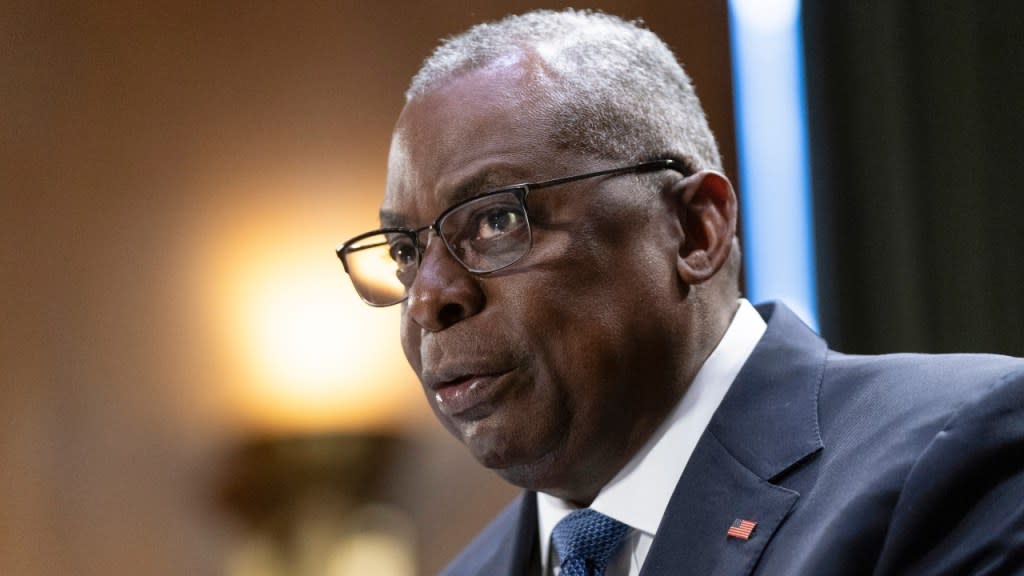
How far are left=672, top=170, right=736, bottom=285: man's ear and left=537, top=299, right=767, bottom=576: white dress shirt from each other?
13 centimetres

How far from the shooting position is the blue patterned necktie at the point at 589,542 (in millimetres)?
1697

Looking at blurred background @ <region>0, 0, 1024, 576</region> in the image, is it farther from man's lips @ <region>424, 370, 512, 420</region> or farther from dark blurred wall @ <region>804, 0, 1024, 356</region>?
man's lips @ <region>424, 370, 512, 420</region>

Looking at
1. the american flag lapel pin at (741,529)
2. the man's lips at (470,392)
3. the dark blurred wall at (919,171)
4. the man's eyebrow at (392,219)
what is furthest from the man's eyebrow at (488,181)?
the dark blurred wall at (919,171)

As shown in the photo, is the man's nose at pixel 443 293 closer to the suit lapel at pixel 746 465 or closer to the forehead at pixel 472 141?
the forehead at pixel 472 141

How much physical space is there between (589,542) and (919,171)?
4.90 ft

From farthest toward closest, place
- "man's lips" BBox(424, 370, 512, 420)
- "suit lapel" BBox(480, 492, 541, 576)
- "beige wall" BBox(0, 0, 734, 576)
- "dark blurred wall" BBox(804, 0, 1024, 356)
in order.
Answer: "beige wall" BBox(0, 0, 734, 576) < "dark blurred wall" BBox(804, 0, 1024, 356) < "suit lapel" BBox(480, 492, 541, 576) < "man's lips" BBox(424, 370, 512, 420)

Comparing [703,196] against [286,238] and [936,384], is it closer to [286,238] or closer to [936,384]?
[936,384]

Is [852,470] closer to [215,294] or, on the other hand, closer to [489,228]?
[489,228]

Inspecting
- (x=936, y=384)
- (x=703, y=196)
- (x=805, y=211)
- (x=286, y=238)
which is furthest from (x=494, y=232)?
(x=286, y=238)

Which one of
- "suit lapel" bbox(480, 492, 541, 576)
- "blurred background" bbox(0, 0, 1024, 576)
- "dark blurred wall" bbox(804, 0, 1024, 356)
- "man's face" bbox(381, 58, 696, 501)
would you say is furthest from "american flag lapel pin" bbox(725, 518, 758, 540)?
"blurred background" bbox(0, 0, 1024, 576)

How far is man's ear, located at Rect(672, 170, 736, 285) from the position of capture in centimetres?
176

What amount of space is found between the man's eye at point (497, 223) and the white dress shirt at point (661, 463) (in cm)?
38

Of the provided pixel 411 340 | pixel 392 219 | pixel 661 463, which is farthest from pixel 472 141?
pixel 661 463

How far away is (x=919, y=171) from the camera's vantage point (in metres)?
2.75
